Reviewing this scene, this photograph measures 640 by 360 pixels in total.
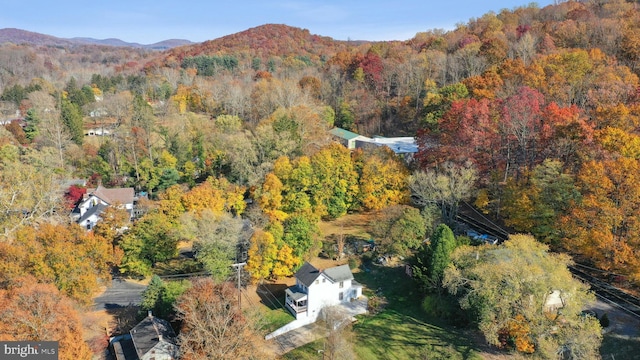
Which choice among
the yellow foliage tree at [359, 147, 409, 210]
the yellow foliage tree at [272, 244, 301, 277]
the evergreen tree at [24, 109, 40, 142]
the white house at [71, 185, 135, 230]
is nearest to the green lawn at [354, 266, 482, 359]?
the yellow foliage tree at [272, 244, 301, 277]

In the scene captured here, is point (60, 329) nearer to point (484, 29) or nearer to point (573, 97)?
point (573, 97)

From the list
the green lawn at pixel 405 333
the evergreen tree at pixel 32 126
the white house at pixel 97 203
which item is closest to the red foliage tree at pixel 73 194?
the white house at pixel 97 203

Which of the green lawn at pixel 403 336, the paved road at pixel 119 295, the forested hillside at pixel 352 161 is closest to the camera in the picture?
the green lawn at pixel 403 336

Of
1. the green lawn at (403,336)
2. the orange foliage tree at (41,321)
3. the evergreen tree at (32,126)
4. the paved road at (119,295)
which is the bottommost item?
the green lawn at (403,336)

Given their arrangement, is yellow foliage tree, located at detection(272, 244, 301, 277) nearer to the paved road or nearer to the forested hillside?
the forested hillside

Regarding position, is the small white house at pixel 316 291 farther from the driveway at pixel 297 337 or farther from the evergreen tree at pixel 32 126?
the evergreen tree at pixel 32 126

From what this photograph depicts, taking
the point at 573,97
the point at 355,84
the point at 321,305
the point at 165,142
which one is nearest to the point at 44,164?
the point at 165,142

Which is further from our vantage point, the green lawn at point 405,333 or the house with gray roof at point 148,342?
the green lawn at point 405,333

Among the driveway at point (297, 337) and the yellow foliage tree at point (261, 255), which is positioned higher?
the yellow foliage tree at point (261, 255)
